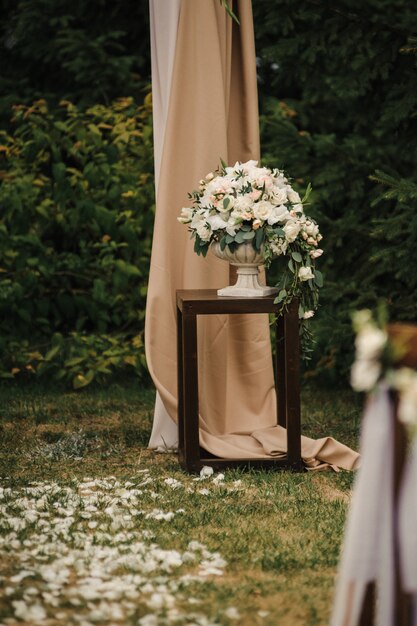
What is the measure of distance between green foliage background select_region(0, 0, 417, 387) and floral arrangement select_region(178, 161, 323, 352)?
115 centimetres

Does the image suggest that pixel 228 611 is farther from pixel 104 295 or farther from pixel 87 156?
pixel 87 156

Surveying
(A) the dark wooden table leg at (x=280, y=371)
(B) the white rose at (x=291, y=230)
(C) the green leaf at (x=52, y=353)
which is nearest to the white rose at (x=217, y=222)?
(B) the white rose at (x=291, y=230)

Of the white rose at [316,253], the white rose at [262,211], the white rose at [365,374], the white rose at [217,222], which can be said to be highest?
the white rose at [262,211]

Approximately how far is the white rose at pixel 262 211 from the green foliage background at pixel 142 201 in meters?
1.30

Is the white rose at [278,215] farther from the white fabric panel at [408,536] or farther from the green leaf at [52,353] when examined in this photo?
the green leaf at [52,353]

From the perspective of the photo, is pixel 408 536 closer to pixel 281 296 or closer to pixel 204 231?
pixel 281 296

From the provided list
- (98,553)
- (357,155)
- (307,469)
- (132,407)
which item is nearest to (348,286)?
(357,155)

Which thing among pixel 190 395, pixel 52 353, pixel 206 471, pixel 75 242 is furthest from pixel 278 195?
pixel 75 242

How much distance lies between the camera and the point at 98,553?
2807mm

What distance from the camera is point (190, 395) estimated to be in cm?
373

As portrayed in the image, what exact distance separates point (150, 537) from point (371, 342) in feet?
4.46

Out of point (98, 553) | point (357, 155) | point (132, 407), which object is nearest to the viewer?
point (98, 553)

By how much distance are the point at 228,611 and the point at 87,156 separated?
3976 mm

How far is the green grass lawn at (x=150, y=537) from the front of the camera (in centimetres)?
246
